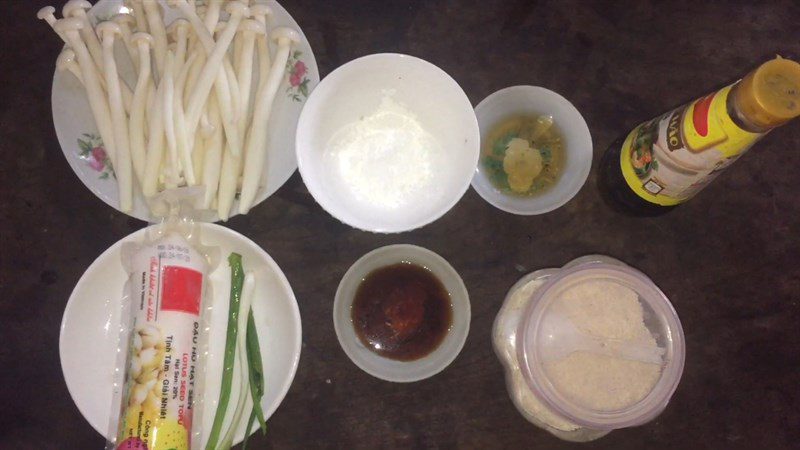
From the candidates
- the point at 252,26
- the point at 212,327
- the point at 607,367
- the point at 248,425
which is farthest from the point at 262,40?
the point at 607,367

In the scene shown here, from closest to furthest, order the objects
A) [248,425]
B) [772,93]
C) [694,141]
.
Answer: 1. [772,93]
2. [694,141]
3. [248,425]

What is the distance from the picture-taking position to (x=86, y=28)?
96 centimetres

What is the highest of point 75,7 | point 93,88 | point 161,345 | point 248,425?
point 75,7

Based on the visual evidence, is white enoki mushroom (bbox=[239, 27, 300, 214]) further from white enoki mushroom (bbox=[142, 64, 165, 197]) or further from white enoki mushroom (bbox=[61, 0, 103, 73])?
white enoki mushroom (bbox=[61, 0, 103, 73])

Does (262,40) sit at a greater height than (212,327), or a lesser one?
greater

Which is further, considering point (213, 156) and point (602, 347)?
point (213, 156)

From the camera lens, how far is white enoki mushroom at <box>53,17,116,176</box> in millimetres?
946

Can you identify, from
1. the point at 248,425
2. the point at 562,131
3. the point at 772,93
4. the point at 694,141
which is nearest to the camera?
the point at 772,93

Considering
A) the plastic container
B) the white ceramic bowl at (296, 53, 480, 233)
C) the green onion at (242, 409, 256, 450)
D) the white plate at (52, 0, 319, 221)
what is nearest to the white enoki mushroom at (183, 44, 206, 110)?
the white plate at (52, 0, 319, 221)

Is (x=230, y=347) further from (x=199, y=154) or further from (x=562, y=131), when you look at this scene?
(x=562, y=131)

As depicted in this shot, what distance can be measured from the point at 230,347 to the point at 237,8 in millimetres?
554

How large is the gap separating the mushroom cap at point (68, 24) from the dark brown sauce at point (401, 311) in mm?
629

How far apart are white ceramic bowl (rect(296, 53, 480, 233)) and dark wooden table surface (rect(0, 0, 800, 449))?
11 centimetres

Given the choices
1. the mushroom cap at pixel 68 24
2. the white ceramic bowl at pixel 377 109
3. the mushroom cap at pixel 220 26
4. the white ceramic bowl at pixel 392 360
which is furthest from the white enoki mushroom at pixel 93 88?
the white ceramic bowl at pixel 392 360
